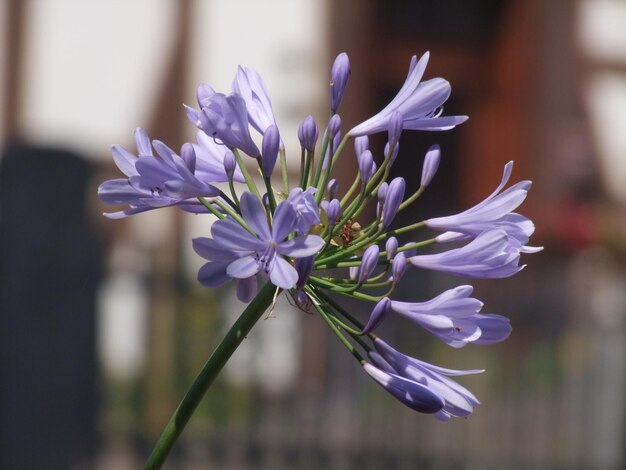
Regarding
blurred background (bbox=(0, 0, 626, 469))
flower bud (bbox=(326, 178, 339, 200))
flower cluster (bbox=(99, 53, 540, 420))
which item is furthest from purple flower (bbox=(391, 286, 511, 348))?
blurred background (bbox=(0, 0, 626, 469))

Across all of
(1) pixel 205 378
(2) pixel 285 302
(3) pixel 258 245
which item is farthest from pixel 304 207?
(2) pixel 285 302

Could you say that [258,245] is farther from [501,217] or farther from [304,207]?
[501,217]

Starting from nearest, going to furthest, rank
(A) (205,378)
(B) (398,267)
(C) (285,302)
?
1. (A) (205,378)
2. (B) (398,267)
3. (C) (285,302)

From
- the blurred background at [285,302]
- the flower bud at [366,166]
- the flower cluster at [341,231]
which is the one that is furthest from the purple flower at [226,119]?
the blurred background at [285,302]

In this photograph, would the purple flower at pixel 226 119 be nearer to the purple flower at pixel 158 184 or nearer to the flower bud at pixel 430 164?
the purple flower at pixel 158 184

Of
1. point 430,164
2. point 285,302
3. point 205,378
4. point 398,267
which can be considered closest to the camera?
point 205,378
